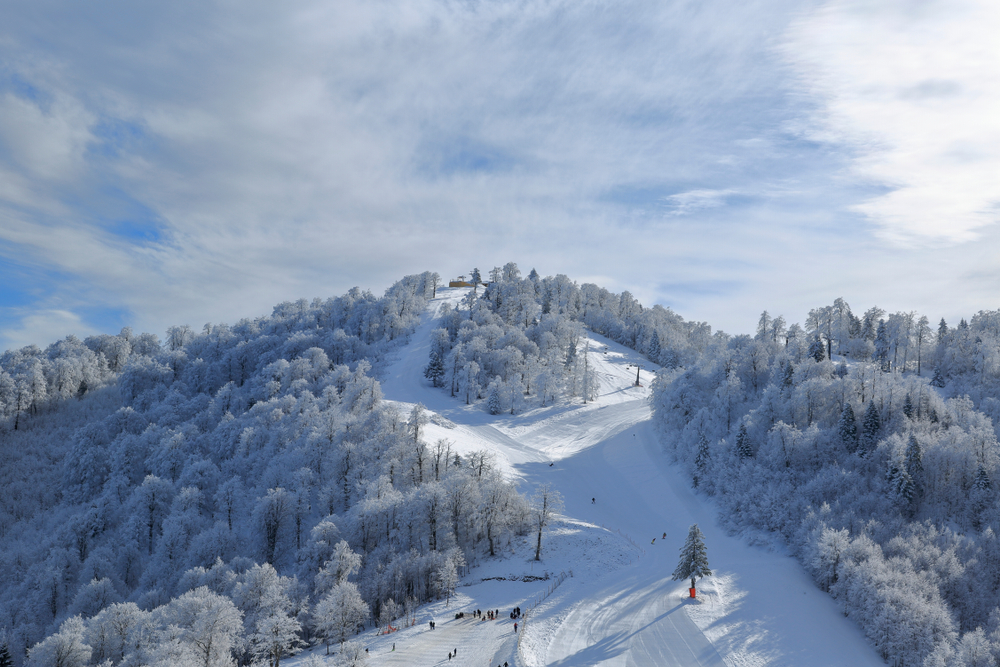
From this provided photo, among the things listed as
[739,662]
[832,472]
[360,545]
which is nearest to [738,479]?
[832,472]

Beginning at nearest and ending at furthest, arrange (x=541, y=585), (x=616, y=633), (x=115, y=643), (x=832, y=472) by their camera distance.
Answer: (x=616, y=633) < (x=115, y=643) < (x=541, y=585) < (x=832, y=472)

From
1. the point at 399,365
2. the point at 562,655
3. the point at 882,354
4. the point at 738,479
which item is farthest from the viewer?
the point at 399,365

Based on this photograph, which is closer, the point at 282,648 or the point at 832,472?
the point at 282,648

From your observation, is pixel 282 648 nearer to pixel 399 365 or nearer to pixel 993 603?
pixel 993 603

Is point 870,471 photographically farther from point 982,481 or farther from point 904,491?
point 982,481

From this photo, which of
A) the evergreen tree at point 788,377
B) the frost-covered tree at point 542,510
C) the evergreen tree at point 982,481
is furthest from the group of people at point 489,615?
the evergreen tree at point 788,377

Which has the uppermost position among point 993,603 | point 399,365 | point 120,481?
point 399,365

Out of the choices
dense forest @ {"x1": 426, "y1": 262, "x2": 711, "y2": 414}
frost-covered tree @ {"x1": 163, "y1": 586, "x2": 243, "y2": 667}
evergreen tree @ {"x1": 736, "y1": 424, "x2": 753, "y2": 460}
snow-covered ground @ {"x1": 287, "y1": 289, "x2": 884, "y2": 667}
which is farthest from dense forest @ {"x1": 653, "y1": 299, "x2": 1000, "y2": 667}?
frost-covered tree @ {"x1": 163, "y1": 586, "x2": 243, "y2": 667}
